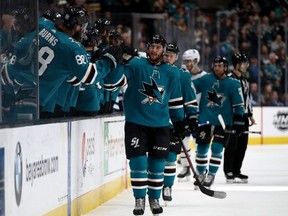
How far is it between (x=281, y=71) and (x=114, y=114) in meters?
10.1

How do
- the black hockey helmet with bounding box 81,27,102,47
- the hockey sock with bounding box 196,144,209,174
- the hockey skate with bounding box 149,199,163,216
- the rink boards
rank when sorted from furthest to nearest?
the hockey sock with bounding box 196,144,209,174 < the black hockey helmet with bounding box 81,27,102,47 < the hockey skate with bounding box 149,199,163,216 < the rink boards

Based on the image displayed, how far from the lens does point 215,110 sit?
11180 millimetres

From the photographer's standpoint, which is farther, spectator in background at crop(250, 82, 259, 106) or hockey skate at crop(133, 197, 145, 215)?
spectator in background at crop(250, 82, 259, 106)

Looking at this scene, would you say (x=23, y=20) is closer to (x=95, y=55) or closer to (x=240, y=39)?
(x=95, y=55)

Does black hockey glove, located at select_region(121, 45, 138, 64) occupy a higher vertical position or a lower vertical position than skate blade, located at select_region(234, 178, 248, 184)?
higher

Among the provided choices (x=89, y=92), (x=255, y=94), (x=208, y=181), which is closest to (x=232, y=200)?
(x=208, y=181)

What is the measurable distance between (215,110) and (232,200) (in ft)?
5.24

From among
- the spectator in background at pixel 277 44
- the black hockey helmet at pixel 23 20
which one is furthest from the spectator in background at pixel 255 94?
the black hockey helmet at pixel 23 20

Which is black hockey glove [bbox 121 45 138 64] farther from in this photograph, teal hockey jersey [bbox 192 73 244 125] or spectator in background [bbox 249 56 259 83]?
spectator in background [bbox 249 56 259 83]

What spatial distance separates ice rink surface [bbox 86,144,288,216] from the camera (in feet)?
28.8

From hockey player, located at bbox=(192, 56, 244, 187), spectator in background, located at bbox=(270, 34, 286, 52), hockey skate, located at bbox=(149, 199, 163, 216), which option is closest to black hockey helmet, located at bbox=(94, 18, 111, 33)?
hockey skate, located at bbox=(149, 199, 163, 216)

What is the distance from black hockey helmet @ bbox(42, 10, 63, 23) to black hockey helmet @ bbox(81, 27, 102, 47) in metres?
0.91

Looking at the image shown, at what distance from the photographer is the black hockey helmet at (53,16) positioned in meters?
8.06

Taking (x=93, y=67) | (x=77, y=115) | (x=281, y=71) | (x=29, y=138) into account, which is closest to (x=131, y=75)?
(x=93, y=67)
